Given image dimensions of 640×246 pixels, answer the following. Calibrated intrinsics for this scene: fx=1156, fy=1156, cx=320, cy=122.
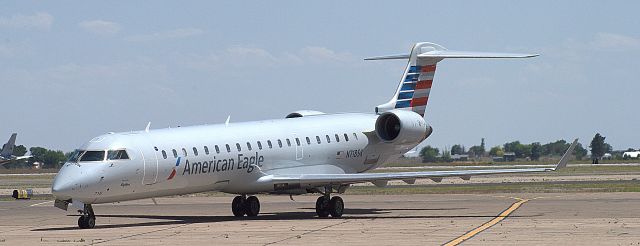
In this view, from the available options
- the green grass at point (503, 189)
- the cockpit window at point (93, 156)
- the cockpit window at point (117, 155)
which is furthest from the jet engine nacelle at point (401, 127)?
the cockpit window at point (93, 156)

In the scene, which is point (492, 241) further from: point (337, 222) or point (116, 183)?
point (116, 183)

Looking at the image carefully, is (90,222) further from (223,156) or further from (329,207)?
(329,207)

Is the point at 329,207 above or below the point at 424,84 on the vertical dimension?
below

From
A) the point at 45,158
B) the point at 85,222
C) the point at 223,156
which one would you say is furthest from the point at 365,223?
the point at 45,158

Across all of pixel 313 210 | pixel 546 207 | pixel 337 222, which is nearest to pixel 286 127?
pixel 313 210

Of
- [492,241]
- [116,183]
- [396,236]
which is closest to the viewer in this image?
[492,241]

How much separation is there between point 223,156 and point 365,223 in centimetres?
508

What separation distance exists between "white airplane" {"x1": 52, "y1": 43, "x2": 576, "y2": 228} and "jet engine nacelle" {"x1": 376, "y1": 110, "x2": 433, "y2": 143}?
3cm

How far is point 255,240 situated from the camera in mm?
23250

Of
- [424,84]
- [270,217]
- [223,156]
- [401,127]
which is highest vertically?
[424,84]

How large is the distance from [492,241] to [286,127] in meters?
13.3

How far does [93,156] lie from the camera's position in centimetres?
2855

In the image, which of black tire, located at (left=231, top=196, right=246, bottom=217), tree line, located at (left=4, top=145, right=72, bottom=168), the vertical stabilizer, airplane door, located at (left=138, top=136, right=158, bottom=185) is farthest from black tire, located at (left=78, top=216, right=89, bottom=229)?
tree line, located at (left=4, top=145, right=72, bottom=168)

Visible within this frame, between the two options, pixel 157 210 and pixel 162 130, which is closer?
pixel 162 130
